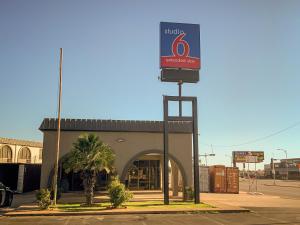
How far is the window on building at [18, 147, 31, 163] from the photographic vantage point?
72938mm

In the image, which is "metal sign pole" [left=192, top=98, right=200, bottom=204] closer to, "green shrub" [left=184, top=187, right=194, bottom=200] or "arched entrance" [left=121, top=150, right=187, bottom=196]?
"green shrub" [left=184, top=187, right=194, bottom=200]

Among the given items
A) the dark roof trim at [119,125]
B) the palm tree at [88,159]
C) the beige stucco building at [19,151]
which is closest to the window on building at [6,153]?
the beige stucco building at [19,151]

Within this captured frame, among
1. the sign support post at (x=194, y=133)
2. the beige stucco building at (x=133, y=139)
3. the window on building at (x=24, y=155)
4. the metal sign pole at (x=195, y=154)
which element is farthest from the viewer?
the window on building at (x=24, y=155)

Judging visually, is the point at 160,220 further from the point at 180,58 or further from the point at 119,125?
the point at 180,58

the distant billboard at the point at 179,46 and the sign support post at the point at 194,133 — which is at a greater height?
the distant billboard at the point at 179,46

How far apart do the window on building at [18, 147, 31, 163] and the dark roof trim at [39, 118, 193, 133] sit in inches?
1766

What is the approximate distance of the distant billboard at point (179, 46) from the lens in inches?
1186

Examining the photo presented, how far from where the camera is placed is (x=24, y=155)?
7500 cm

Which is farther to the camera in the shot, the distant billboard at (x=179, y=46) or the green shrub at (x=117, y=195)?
the distant billboard at (x=179, y=46)

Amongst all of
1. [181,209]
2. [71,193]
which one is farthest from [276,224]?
[71,193]

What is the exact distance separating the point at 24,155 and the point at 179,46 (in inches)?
2202

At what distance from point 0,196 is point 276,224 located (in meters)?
20.5

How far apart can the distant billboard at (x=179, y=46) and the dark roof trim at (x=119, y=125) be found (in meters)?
6.83

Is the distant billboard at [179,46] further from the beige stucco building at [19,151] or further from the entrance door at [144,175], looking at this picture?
the beige stucco building at [19,151]
